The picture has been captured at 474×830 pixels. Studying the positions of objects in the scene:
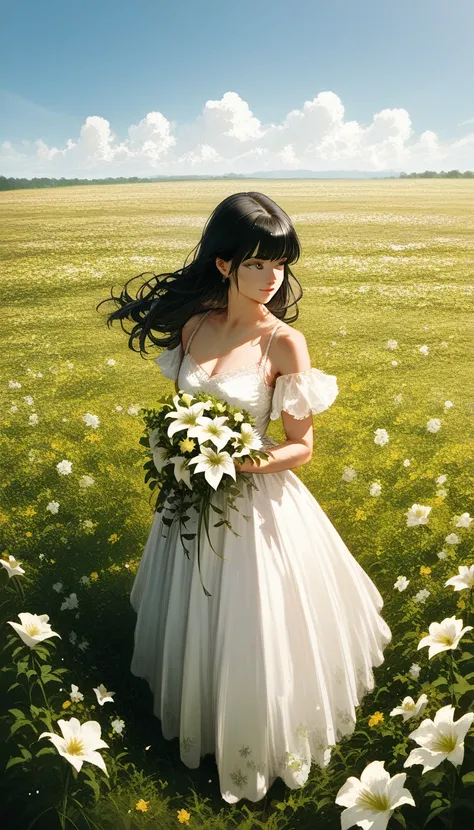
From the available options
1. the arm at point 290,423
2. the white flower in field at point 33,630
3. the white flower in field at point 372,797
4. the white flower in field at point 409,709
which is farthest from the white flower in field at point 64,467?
the white flower in field at point 372,797

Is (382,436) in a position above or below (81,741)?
above

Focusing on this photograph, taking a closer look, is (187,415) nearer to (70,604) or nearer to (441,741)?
(441,741)

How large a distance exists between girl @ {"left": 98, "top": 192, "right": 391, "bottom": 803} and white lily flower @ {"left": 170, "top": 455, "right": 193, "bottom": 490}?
253 mm

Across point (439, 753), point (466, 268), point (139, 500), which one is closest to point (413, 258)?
point (466, 268)

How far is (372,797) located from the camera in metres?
1.80

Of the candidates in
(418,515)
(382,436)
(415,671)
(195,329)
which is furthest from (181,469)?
(382,436)

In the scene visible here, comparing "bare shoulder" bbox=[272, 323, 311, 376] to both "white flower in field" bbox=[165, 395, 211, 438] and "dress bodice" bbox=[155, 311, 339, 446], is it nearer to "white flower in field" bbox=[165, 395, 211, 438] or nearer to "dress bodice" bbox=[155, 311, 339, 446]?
"dress bodice" bbox=[155, 311, 339, 446]

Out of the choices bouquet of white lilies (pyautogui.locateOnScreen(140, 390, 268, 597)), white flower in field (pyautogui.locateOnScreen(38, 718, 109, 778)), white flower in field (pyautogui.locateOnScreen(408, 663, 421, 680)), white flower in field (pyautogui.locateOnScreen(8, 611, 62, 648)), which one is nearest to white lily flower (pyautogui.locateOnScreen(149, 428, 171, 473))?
bouquet of white lilies (pyautogui.locateOnScreen(140, 390, 268, 597))

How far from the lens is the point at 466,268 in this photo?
24.3 ft

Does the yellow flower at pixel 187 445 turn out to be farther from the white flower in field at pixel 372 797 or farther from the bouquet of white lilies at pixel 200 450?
the white flower in field at pixel 372 797

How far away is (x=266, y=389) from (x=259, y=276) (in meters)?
0.40

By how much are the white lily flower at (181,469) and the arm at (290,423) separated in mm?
242

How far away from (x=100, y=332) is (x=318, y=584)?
5.10m

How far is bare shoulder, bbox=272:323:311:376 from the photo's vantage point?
2377 millimetres
